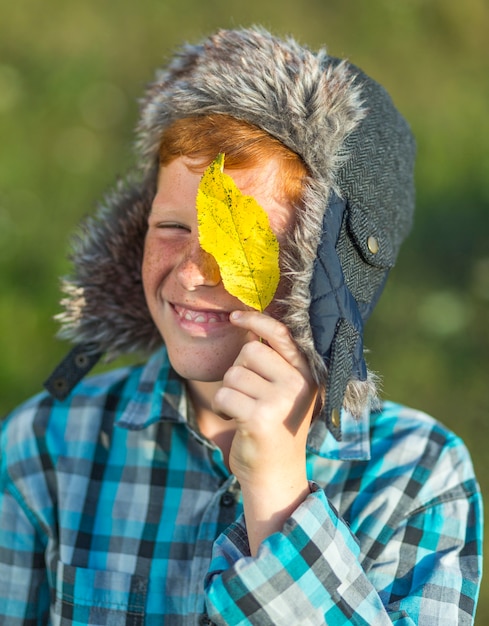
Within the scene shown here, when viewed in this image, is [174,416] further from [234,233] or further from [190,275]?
[234,233]

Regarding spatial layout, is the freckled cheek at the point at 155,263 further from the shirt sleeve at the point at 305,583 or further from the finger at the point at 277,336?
the shirt sleeve at the point at 305,583

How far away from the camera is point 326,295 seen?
141cm

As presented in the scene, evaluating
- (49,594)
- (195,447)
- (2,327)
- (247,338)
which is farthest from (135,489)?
(2,327)

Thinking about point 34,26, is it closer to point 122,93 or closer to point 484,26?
point 122,93

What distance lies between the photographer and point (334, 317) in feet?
4.61

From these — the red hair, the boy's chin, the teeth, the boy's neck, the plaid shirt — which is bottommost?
the plaid shirt

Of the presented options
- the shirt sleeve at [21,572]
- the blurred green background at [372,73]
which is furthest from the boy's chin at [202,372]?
the blurred green background at [372,73]

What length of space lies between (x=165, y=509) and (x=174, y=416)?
0.71 feet

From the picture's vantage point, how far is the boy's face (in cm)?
150

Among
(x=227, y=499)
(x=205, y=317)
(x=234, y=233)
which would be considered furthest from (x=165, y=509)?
(x=234, y=233)

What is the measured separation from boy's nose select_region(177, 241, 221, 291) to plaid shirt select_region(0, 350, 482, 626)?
1.36 feet

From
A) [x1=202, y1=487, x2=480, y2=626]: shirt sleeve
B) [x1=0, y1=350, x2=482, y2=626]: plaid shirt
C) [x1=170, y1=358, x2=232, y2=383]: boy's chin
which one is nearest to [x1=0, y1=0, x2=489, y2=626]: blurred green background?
[x1=0, y1=350, x2=482, y2=626]: plaid shirt

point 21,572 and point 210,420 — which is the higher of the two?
point 210,420

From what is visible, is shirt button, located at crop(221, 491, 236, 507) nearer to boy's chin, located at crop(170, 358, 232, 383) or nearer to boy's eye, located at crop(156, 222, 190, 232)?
boy's chin, located at crop(170, 358, 232, 383)
